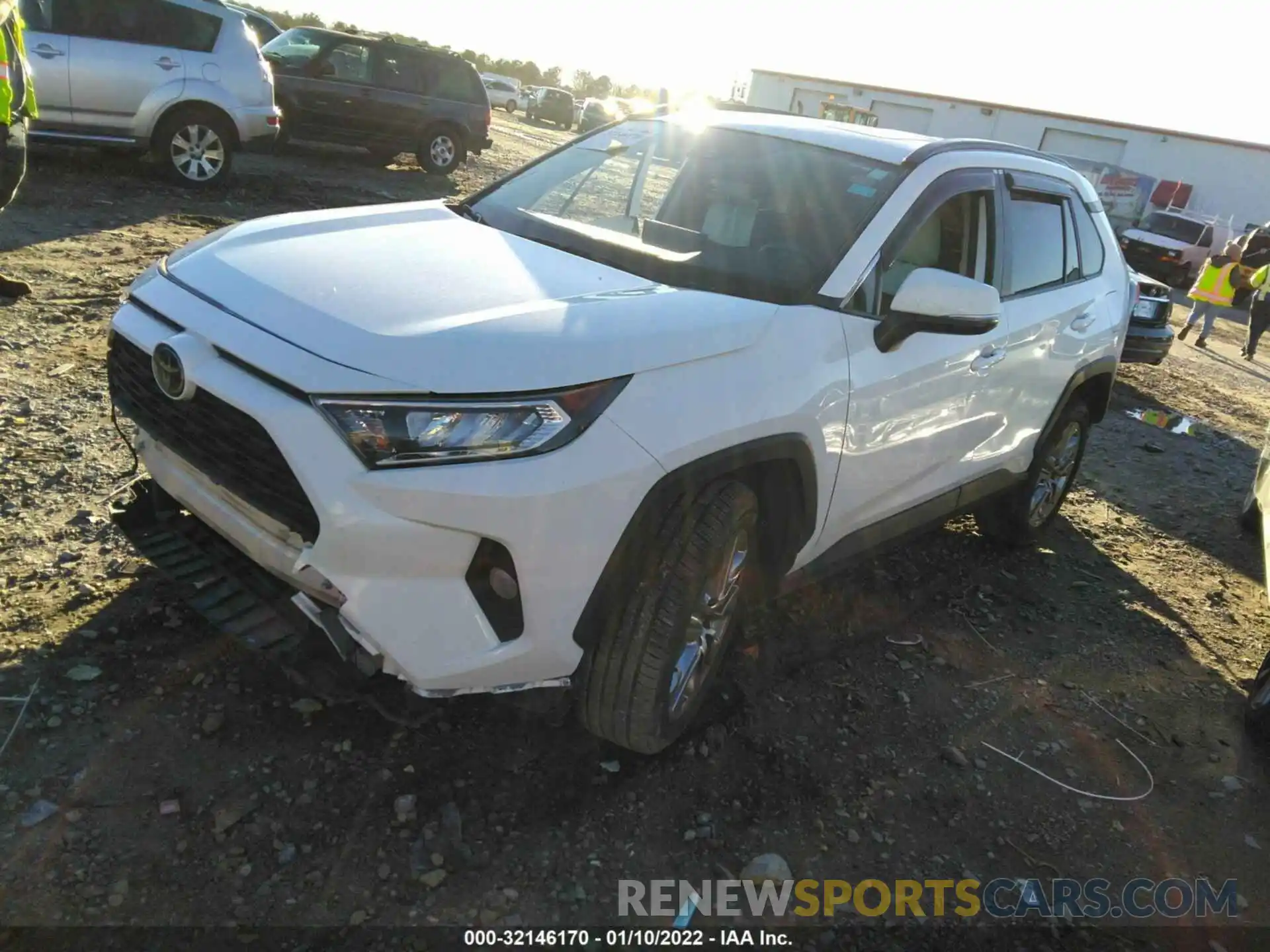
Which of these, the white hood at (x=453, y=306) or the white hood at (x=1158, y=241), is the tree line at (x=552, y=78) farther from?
the white hood at (x=453, y=306)

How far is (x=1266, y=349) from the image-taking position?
15.1 metres

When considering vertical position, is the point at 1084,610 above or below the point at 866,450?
below

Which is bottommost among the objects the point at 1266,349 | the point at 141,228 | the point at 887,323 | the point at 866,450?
the point at 1266,349

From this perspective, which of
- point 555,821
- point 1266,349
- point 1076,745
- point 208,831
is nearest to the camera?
point 208,831

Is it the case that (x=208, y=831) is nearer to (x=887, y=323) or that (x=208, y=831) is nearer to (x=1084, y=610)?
(x=887, y=323)

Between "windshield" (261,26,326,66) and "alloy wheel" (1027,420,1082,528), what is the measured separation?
11.8 metres

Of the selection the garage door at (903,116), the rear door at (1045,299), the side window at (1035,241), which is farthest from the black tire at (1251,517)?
the garage door at (903,116)

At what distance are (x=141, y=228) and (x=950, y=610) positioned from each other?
717cm

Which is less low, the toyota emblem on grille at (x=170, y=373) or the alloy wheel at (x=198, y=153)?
the toyota emblem on grille at (x=170, y=373)

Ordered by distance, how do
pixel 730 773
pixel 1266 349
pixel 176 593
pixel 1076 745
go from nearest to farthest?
pixel 730 773
pixel 176 593
pixel 1076 745
pixel 1266 349

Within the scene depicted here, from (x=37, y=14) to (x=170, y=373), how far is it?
8.47 meters

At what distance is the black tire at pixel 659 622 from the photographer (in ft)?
8.22

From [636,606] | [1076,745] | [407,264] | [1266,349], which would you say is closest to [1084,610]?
[1076,745]

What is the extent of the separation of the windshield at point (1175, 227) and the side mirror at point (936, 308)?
74.0ft
